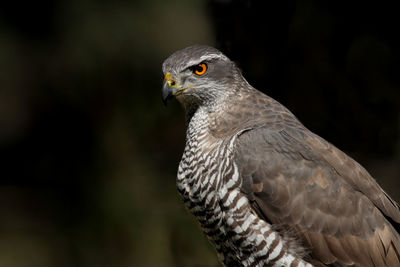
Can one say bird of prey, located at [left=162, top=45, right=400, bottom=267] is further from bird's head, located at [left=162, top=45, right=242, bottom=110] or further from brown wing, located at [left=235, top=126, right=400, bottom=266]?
bird's head, located at [left=162, top=45, right=242, bottom=110]

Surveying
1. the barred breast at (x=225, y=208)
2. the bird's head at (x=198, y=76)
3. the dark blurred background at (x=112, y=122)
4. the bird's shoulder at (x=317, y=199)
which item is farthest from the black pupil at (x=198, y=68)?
the dark blurred background at (x=112, y=122)

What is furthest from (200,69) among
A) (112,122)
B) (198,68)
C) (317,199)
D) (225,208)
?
(112,122)

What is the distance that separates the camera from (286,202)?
9.68 ft

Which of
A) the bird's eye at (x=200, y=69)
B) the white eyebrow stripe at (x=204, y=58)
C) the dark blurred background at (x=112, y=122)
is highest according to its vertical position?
the white eyebrow stripe at (x=204, y=58)

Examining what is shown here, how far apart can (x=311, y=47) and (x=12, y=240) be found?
4.29m

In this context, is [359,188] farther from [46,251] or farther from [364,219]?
[46,251]

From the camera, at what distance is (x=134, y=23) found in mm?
6305

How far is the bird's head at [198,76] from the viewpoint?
3.31 meters

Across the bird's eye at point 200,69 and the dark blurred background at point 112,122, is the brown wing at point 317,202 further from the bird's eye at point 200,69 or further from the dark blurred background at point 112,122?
the dark blurred background at point 112,122

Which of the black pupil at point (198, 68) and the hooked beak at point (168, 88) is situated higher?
the black pupil at point (198, 68)

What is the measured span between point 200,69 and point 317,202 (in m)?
1.00

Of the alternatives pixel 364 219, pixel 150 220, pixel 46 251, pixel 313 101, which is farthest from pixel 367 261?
pixel 46 251

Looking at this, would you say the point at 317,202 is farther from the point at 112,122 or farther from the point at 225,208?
the point at 112,122

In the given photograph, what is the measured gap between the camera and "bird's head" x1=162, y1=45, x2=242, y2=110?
130 inches
